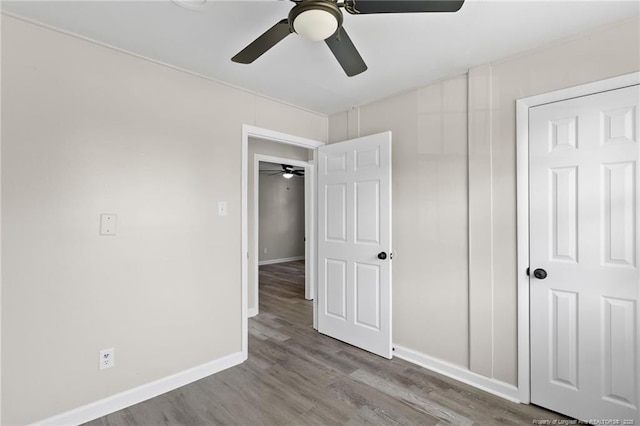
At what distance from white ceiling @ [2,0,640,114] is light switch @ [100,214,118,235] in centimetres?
115

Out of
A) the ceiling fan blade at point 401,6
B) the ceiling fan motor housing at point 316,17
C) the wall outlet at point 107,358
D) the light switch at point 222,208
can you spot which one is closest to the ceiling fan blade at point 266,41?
the ceiling fan motor housing at point 316,17

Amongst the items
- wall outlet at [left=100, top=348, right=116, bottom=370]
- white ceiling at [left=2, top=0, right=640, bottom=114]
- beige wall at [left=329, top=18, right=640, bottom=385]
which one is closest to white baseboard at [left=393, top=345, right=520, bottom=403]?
beige wall at [left=329, top=18, right=640, bottom=385]

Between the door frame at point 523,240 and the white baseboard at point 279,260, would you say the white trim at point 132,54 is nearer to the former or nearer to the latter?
the door frame at point 523,240

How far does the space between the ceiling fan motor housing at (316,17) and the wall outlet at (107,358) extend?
7.50 feet

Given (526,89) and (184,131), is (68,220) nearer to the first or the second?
(184,131)

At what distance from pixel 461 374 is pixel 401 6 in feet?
8.34

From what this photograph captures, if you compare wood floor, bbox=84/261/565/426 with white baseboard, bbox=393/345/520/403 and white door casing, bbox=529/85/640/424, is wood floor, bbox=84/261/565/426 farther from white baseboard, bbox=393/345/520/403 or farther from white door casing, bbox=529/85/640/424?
white door casing, bbox=529/85/640/424

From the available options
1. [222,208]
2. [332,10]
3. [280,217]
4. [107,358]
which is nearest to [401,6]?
[332,10]

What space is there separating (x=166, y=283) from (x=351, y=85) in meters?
2.21

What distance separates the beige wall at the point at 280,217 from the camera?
7922mm

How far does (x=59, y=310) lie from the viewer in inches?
75.4

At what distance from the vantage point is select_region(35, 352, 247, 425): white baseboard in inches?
A: 76.1

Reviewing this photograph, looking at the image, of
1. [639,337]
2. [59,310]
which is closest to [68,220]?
[59,310]

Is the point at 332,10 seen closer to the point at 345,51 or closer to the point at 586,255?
the point at 345,51
